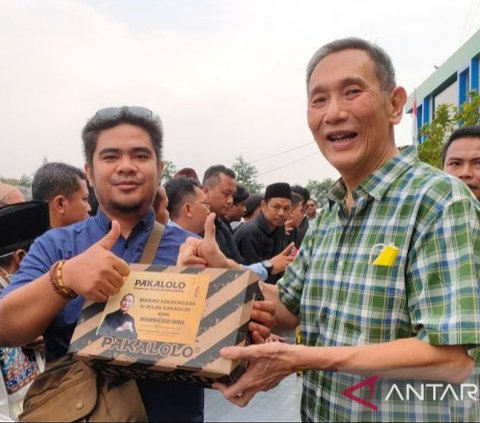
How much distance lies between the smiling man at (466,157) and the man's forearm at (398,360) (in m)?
1.89

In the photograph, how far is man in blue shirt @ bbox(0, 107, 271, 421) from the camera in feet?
4.73

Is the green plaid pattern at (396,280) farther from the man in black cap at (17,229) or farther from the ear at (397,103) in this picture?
the man in black cap at (17,229)

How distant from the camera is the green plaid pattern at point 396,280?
4.20 feet

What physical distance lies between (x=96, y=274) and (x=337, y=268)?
0.72 metres

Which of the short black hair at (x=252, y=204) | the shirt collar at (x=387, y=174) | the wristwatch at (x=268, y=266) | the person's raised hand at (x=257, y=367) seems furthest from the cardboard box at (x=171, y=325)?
the short black hair at (x=252, y=204)

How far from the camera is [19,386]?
2062 mm

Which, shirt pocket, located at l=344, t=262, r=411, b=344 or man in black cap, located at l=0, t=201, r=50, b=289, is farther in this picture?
man in black cap, located at l=0, t=201, r=50, b=289

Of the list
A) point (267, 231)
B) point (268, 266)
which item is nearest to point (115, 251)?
point (268, 266)

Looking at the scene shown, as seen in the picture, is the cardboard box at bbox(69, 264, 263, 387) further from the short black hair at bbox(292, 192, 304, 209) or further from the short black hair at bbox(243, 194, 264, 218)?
the short black hair at bbox(243, 194, 264, 218)

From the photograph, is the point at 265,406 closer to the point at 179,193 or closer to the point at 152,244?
the point at 152,244

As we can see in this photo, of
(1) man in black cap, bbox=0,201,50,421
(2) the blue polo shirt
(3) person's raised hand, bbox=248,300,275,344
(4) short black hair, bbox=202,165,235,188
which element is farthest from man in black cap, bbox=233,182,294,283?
(3) person's raised hand, bbox=248,300,275,344

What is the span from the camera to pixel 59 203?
11.4ft

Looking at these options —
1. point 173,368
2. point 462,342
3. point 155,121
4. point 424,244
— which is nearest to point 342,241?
point 424,244

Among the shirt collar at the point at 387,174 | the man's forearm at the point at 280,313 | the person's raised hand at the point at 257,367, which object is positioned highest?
the shirt collar at the point at 387,174
